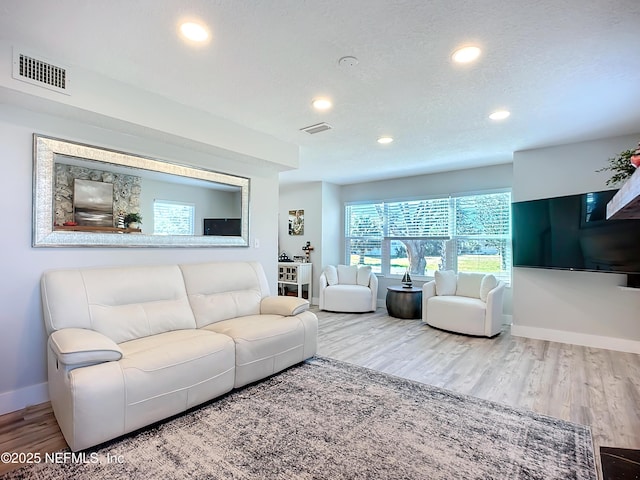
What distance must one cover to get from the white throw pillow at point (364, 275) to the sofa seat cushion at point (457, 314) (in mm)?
1379

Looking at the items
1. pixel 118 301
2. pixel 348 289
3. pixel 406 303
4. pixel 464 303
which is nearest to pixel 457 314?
pixel 464 303

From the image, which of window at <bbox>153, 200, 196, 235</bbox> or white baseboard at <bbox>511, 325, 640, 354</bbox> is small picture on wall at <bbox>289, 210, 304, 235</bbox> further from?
white baseboard at <bbox>511, 325, 640, 354</bbox>

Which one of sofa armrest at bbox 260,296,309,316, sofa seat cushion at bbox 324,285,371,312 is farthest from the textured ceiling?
sofa seat cushion at bbox 324,285,371,312

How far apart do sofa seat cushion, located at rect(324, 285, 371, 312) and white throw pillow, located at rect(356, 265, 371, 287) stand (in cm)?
24

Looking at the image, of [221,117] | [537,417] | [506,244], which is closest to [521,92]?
[537,417]


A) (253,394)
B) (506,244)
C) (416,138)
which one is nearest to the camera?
(253,394)

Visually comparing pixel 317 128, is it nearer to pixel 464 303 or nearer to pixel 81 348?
pixel 81 348

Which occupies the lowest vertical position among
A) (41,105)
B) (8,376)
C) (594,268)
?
(8,376)

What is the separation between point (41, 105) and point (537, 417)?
3.98 m

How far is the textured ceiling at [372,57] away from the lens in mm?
1736

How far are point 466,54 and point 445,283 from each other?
11.5 feet

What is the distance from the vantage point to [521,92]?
2.62 meters

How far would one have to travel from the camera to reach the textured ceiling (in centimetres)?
174

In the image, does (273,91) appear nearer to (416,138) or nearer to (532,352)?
(416,138)
